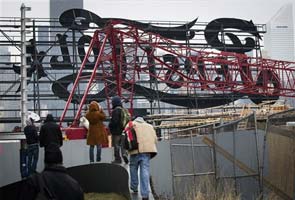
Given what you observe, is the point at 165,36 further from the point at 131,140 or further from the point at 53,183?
the point at 53,183

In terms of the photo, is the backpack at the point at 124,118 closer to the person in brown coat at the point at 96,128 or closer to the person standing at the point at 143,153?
the person in brown coat at the point at 96,128

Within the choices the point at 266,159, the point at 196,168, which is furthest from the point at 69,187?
the point at 196,168

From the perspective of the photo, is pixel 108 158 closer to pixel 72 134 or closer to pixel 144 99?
pixel 72 134

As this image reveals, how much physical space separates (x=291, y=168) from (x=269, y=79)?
24.4 m

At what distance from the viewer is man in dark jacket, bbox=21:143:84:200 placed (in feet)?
15.0

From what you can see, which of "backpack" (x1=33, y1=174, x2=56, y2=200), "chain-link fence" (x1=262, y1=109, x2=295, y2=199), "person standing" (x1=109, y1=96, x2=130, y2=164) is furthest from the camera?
"person standing" (x1=109, y1=96, x2=130, y2=164)

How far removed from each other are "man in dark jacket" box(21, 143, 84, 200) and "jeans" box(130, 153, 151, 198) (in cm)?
397

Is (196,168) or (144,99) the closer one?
(196,168)

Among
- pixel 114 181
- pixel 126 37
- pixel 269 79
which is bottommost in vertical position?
pixel 114 181

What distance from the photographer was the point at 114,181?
36.7ft

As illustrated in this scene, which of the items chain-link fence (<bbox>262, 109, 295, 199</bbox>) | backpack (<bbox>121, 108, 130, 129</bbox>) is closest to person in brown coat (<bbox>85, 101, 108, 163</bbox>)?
backpack (<bbox>121, 108, 130, 129</bbox>)

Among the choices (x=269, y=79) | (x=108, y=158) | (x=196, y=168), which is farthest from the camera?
(x=269, y=79)

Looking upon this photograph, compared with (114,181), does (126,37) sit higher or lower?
higher

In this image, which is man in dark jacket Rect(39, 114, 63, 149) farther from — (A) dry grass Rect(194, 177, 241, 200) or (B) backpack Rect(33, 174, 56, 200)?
(B) backpack Rect(33, 174, 56, 200)
